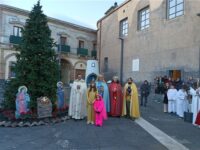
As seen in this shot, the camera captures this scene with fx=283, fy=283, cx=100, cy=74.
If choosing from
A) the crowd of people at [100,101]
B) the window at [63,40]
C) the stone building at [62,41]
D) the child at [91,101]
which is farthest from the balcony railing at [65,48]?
the child at [91,101]

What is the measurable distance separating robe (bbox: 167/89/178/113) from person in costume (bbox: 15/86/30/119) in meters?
7.47

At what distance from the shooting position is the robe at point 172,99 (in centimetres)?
1476

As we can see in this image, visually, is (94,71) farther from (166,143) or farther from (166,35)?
(166,143)

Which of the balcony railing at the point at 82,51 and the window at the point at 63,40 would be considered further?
the balcony railing at the point at 82,51

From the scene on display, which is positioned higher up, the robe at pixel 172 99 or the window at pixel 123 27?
the window at pixel 123 27

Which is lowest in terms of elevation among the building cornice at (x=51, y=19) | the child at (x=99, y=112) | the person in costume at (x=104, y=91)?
the child at (x=99, y=112)

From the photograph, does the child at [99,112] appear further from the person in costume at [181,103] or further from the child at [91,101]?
the person in costume at [181,103]

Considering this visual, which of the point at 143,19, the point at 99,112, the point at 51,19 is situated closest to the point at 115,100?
the point at 99,112

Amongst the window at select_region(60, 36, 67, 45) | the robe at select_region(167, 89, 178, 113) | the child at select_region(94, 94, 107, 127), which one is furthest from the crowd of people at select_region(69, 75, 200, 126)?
the window at select_region(60, 36, 67, 45)

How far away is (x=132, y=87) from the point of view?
12.4 meters

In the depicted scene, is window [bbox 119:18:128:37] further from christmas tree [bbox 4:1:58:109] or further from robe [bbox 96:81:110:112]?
christmas tree [bbox 4:1:58:109]

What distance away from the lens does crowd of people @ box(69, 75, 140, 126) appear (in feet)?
36.0

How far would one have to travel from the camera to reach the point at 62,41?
1594 inches

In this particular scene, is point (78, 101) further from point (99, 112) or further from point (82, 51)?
point (82, 51)
